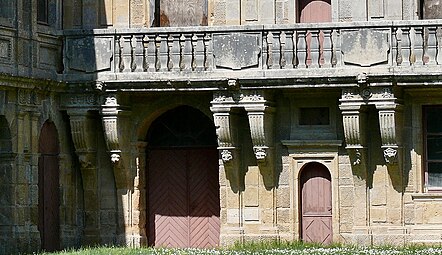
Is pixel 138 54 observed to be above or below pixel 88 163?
above

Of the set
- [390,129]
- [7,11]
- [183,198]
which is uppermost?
[7,11]

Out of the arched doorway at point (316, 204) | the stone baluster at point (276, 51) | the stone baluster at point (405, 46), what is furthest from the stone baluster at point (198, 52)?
the stone baluster at point (405, 46)

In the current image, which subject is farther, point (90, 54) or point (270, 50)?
point (90, 54)

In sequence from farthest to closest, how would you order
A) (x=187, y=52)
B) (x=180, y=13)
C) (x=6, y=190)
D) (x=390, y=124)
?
(x=180, y=13) < (x=187, y=52) < (x=390, y=124) < (x=6, y=190)

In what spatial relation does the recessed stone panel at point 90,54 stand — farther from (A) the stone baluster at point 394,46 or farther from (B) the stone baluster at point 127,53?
(A) the stone baluster at point 394,46

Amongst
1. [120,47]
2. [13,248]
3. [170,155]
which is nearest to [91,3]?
[120,47]

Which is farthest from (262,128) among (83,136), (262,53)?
(83,136)

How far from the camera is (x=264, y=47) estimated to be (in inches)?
1141

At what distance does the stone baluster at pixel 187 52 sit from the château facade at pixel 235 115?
0.09 ft

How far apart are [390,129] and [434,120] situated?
44.7 inches

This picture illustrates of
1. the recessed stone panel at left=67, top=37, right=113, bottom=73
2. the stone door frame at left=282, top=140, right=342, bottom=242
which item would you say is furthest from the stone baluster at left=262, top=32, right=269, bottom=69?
the recessed stone panel at left=67, top=37, right=113, bottom=73

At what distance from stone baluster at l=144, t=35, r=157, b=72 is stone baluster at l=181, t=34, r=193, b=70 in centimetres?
55

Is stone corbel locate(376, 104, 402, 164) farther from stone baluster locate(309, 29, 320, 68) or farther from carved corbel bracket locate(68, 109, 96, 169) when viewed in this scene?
carved corbel bracket locate(68, 109, 96, 169)

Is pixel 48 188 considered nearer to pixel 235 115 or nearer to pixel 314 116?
pixel 235 115
